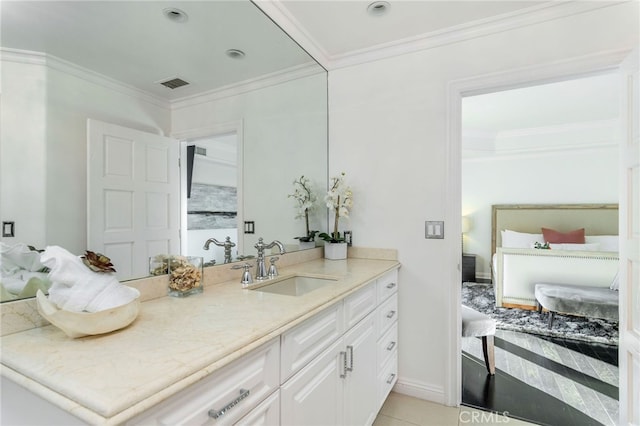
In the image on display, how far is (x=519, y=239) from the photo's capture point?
16.2ft

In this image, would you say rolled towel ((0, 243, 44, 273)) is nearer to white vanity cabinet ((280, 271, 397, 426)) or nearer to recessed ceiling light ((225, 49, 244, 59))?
white vanity cabinet ((280, 271, 397, 426))

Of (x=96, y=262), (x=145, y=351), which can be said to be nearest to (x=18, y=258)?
(x=96, y=262)

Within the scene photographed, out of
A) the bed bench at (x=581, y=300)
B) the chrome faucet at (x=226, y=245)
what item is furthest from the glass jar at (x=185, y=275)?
the bed bench at (x=581, y=300)

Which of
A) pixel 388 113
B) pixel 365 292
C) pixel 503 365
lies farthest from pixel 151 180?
pixel 503 365

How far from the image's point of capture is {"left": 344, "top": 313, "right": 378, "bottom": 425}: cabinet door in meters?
1.40

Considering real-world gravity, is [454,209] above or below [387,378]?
above

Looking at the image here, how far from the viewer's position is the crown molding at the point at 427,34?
1758 mm

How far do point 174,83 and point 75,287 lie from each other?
0.95m

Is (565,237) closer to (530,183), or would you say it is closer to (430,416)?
(530,183)

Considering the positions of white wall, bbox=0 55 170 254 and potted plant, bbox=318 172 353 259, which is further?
potted plant, bbox=318 172 353 259

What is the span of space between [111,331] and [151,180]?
0.64m

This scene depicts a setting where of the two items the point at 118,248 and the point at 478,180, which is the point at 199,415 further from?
the point at 478,180

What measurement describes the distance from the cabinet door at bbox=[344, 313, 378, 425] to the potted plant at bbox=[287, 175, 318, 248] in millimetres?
847

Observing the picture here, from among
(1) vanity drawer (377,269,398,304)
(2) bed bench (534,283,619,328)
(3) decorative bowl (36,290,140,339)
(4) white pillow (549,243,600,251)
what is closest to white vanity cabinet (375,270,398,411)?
(1) vanity drawer (377,269,398,304)
